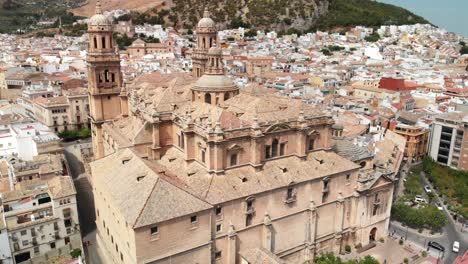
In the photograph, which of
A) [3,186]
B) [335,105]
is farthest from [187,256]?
[335,105]

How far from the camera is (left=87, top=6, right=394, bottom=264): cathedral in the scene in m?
31.5

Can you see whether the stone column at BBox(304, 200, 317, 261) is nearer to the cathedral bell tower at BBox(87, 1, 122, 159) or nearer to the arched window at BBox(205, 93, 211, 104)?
the arched window at BBox(205, 93, 211, 104)

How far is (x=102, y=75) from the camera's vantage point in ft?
174

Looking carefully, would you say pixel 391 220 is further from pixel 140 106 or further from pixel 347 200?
pixel 140 106

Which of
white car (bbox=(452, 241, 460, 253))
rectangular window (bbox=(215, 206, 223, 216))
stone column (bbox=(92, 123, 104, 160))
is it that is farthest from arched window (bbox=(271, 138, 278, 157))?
stone column (bbox=(92, 123, 104, 160))

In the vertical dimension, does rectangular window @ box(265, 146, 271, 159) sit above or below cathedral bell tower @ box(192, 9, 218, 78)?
below

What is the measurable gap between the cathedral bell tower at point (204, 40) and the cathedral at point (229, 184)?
12.4 metres

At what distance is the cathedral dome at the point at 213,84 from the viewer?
4288 cm

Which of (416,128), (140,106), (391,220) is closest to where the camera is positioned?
(140,106)

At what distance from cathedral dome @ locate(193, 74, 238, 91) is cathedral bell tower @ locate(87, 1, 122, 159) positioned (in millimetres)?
15817

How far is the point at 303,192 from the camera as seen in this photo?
3772 centimetres

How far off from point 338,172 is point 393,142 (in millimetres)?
25744

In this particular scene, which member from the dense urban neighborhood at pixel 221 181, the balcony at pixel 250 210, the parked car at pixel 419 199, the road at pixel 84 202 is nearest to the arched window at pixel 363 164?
the dense urban neighborhood at pixel 221 181

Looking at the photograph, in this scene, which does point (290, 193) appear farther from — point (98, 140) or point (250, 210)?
point (98, 140)
